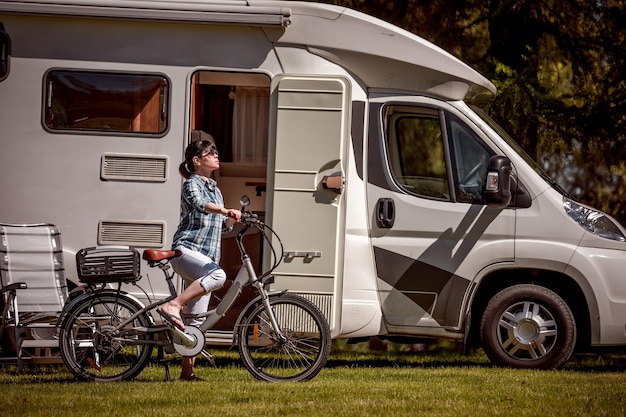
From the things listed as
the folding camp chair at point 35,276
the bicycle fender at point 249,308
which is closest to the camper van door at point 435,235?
the bicycle fender at point 249,308

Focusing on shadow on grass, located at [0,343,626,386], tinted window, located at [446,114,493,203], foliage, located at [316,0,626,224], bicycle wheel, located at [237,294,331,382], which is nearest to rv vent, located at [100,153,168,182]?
shadow on grass, located at [0,343,626,386]

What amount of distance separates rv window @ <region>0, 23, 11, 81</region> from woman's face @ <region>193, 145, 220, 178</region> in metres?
2.17

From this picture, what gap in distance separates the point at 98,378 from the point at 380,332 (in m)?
2.46

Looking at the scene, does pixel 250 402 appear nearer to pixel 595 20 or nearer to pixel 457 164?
pixel 457 164

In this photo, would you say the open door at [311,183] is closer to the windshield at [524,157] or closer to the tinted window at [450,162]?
the tinted window at [450,162]

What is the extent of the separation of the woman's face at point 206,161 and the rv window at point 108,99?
1257 millimetres

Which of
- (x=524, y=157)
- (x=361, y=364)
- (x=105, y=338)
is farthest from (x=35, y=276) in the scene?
(x=524, y=157)

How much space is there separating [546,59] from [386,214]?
5.36m

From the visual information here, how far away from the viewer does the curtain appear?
452 inches

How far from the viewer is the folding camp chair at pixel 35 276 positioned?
9.86m

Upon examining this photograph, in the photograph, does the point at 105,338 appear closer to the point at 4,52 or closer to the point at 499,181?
the point at 4,52

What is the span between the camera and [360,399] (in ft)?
27.2

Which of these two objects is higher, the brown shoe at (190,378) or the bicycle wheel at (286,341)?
the bicycle wheel at (286,341)

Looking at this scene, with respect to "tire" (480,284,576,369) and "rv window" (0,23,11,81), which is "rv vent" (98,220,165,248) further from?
"tire" (480,284,576,369)
